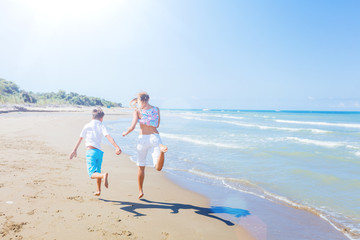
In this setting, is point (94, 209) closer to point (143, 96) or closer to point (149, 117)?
point (149, 117)

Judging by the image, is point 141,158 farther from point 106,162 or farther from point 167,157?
point 167,157

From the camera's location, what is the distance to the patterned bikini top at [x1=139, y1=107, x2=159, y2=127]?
14.0 ft

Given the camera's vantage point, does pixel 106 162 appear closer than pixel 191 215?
No

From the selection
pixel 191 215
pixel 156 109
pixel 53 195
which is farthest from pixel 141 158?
pixel 53 195

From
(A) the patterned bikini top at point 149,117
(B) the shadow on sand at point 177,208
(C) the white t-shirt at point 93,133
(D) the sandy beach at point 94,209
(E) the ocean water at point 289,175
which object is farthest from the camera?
(E) the ocean water at point 289,175

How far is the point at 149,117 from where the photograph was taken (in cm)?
430

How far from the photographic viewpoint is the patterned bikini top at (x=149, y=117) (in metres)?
4.28

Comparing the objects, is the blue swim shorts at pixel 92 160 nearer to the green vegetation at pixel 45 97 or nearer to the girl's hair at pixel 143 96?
the girl's hair at pixel 143 96

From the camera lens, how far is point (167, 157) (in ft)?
31.1

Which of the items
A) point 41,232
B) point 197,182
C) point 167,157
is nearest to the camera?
→ point 41,232

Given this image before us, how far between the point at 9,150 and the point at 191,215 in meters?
7.16

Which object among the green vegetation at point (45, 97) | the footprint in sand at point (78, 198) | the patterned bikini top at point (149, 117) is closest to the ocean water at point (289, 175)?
the patterned bikini top at point (149, 117)

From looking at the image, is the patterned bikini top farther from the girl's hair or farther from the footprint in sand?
the footprint in sand

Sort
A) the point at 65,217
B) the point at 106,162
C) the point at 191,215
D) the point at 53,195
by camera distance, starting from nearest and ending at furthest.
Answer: the point at 65,217 < the point at 191,215 < the point at 53,195 < the point at 106,162
